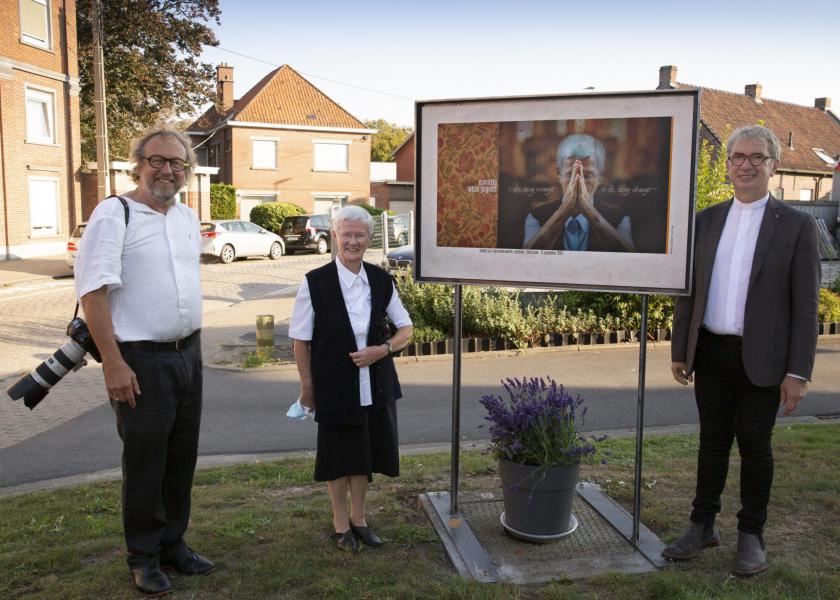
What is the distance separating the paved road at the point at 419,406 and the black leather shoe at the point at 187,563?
253 cm

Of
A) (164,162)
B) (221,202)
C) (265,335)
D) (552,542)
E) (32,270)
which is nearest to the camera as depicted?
(164,162)

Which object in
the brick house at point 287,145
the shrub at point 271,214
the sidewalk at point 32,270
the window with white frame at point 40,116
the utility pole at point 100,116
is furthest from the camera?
the brick house at point 287,145

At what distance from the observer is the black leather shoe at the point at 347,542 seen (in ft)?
12.4

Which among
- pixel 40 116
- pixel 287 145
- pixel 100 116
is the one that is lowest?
pixel 100 116

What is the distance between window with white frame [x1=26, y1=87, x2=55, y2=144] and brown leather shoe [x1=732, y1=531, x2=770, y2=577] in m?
26.1

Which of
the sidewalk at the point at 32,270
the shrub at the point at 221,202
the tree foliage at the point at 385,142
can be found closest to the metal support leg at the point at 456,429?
the sidewalk at the point at 32,270

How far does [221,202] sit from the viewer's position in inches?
1451

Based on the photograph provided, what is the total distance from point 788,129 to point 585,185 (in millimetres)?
44741

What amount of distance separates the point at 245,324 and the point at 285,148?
29927mm

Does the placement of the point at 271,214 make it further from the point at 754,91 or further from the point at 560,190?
the point at 560,190

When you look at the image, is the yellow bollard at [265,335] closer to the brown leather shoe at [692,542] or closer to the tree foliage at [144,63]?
the brown leather shoe at [692,542]

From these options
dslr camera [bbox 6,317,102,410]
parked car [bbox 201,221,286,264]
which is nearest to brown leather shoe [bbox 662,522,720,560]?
dslr camera [bbox 6,317,102,410]

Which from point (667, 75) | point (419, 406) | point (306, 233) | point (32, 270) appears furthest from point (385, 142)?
point (419, 406)

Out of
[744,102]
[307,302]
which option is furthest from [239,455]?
[744,102]
